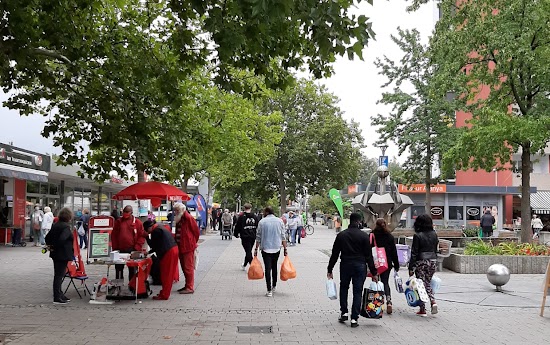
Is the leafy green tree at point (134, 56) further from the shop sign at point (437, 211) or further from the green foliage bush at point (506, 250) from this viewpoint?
the shop sign at point (437, 211)

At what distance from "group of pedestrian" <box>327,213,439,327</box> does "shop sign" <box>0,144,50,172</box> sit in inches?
659

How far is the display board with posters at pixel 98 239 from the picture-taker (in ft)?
44.2

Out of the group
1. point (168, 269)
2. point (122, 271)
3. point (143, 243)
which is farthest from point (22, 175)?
point (168, 269)

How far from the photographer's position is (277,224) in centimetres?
1166

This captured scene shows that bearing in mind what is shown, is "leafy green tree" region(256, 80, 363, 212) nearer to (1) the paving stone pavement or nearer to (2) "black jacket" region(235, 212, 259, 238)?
(2) "black jacket" region(235, 212, 259, 238)

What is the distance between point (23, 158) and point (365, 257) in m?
18.8

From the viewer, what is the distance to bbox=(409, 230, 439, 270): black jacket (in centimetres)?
962

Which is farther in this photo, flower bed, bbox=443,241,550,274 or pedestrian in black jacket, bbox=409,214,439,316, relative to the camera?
flower bed, bbox=443,241,550,274

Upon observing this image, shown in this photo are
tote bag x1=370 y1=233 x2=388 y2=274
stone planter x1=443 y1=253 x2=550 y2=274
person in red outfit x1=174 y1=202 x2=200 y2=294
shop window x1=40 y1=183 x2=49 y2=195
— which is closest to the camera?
tote bag x1=370 y1=233 x2=388 y2=274

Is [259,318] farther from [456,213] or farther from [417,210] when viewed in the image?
[456,213]

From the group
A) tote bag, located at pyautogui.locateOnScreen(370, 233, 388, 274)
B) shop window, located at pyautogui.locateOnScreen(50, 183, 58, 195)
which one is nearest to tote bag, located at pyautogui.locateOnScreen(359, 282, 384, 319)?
tote bag, located at pyautogui.locateOnScreen(370, 233, 388, 274)

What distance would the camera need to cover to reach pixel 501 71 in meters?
20.1

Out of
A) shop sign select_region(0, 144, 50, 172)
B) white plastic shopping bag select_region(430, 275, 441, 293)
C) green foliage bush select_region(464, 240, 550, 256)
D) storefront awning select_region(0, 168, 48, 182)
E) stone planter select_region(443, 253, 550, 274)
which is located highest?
shop sign select_region(0, 144, 50, 172)

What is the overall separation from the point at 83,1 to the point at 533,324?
27.1 feet
